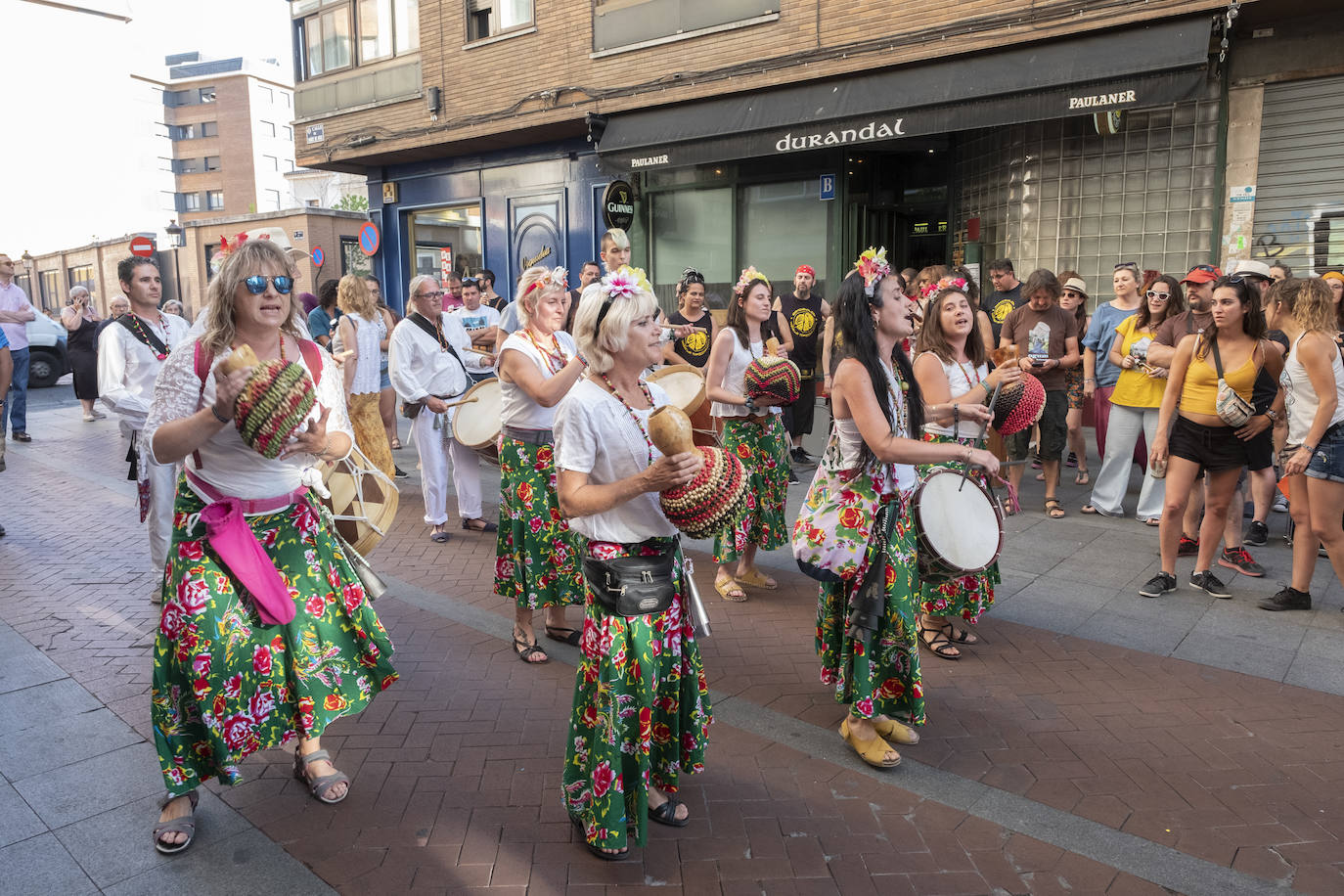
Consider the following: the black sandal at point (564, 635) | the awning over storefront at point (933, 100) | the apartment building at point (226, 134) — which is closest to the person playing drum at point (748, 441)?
the black sandal at point (564, 635)

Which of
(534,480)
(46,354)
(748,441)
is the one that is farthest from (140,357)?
(46,354)

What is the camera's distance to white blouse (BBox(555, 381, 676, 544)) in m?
2.76

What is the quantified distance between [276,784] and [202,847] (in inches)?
17.1

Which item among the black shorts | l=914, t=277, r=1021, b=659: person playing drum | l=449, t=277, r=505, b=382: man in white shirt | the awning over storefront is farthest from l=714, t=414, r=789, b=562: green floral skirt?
the awning over storefront

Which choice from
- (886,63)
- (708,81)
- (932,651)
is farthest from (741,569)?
(708,81)

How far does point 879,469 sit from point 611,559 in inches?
50.3

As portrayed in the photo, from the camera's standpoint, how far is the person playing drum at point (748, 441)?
18.6 feet

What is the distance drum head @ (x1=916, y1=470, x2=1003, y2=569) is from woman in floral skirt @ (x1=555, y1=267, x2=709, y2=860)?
1.18 m

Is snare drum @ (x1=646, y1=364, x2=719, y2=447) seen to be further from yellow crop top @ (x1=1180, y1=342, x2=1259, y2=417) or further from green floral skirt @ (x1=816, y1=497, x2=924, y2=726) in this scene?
yellow crop top @ (x1=1180, y1=342, x2=1259, y2=417)

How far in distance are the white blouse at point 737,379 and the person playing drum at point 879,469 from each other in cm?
203

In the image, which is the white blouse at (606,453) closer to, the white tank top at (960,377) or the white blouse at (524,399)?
the white blouse at (524,399)

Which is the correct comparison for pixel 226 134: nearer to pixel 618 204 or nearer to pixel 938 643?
pixel 618 204

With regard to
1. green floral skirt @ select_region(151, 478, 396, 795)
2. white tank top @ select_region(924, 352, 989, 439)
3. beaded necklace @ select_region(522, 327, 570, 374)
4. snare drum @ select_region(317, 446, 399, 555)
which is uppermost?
beaded necklace @ select_region(522, 327, 570, 374)

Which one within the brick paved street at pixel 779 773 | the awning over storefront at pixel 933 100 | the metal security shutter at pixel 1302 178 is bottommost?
the brick paved street at pixel 779 773
